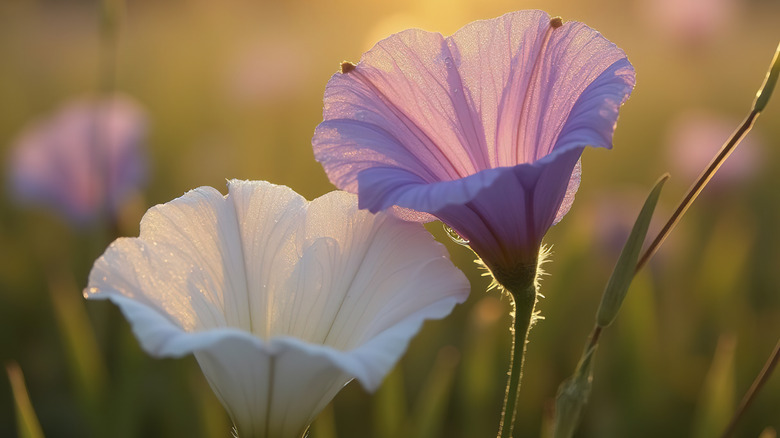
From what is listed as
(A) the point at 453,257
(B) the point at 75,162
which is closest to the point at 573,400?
(A) the point at 453,257

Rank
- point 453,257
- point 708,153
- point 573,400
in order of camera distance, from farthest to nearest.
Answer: point 708,153
point 453,257
point 573,400

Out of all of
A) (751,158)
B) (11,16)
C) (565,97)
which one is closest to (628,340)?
(565,97)

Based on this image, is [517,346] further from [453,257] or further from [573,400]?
[453,257]

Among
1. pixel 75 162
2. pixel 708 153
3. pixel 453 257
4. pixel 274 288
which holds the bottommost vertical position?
pixel 453 257

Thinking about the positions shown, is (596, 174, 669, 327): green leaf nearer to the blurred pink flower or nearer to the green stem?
the green stem

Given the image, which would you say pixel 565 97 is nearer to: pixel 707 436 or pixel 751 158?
pixel 707 436

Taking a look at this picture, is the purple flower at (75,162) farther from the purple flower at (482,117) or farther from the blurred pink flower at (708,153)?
the purple flower at (482,117)

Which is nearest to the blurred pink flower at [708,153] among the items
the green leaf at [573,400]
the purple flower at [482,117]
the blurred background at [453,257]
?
the blurred background at [453,257]
